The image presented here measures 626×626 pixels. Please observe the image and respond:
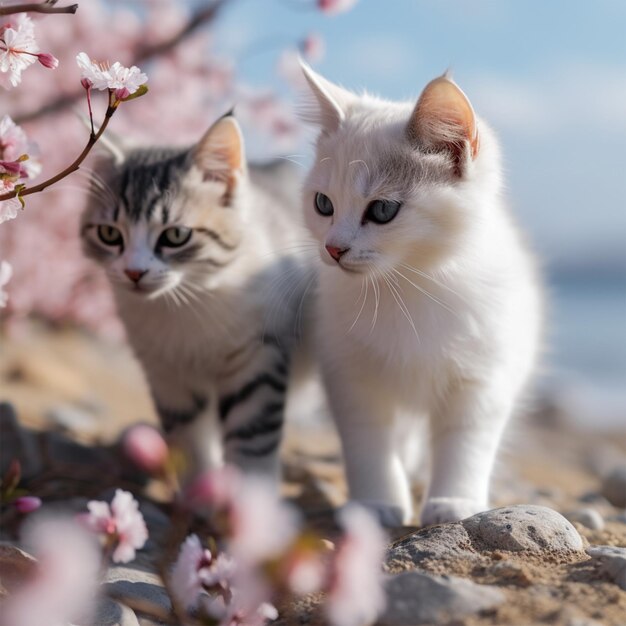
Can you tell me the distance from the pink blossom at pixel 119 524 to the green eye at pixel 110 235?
0.95 metres

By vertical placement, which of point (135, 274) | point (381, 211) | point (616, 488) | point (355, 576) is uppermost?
point (381, 211)

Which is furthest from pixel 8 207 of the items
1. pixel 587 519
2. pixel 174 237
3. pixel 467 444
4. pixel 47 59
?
pixel 587 519

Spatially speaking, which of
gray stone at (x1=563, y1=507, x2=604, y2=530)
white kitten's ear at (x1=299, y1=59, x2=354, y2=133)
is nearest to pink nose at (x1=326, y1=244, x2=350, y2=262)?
white kitten's ear at (x1=299, y1=59, x2=354, y2=133)

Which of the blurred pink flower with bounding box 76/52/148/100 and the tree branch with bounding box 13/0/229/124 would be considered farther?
Result: the tree branch with bounding box 13/0/229/124

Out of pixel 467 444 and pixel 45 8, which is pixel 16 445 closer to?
pixel 467 444

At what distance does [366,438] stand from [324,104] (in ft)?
2.65

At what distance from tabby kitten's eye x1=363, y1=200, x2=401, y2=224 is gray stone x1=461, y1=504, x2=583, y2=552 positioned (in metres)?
0.61

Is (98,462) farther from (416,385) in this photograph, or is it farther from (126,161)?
(416,385)

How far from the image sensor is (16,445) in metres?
2.29

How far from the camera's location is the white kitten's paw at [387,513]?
1.85 m

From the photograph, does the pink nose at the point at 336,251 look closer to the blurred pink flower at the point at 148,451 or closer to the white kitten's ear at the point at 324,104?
the white kitten's ear at the point at 324,104

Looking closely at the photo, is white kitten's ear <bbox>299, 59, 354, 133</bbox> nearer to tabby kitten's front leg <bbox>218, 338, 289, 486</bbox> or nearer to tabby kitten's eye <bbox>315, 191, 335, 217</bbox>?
tabby kitten's eye <bbox>315, 191, 335, 217</bbox>

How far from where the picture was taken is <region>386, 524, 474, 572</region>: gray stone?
140cm

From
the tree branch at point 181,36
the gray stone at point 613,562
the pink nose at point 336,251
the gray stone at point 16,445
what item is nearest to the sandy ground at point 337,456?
the gray stone at point 613,562
